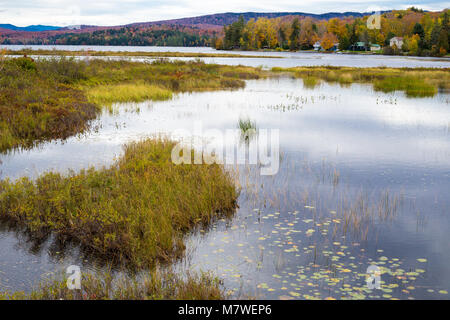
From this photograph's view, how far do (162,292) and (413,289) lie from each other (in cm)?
431

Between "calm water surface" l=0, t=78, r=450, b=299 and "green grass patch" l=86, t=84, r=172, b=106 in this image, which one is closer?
"calm water surface" l=0, t=78, r=450, b=299

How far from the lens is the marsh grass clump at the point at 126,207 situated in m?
8.77

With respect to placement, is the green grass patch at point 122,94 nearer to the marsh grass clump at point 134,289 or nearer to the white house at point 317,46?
the marsh grass clump at point 134,289

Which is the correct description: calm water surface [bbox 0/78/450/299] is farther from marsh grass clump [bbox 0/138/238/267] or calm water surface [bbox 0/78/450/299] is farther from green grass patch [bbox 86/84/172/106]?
green grass patch [bbox 86/84/172/106]

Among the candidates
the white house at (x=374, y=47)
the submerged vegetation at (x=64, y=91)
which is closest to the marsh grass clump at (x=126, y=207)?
the submerged vegetation at (x=64, y=91)

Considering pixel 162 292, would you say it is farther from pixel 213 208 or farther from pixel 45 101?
Answer: pixel 45 101

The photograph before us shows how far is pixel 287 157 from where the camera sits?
57.6ft

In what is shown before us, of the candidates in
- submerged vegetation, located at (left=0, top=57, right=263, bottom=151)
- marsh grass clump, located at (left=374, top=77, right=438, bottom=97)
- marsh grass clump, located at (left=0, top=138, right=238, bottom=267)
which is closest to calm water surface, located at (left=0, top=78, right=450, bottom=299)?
marsh grass clump, located at (left=0, top=138, right=238, bottom=267)

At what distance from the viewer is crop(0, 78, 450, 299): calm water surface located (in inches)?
312

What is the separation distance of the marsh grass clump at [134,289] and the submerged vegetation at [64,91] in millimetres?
12364

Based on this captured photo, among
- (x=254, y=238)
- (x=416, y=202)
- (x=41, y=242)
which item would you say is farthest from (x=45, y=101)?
(x=416, y=202)

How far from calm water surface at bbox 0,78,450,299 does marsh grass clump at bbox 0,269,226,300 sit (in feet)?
1.71

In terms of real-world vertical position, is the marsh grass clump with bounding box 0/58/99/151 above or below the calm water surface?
above

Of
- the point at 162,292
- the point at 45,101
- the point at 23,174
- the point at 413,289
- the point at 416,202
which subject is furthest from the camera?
the point at 45,101
